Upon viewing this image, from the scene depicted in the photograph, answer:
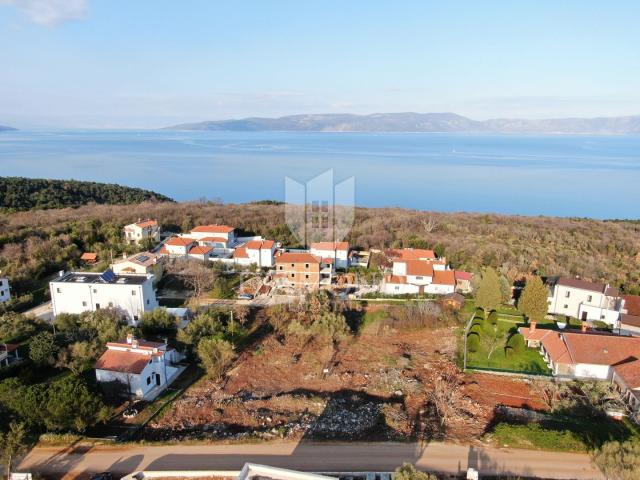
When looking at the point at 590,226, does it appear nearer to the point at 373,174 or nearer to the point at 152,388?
the point at 152,388

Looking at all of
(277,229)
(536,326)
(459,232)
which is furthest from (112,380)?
(459,232)

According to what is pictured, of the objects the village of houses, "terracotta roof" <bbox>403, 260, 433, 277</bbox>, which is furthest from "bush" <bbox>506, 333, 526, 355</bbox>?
"terracotta roof" <bbox>403, 260, 433, 277</bbox>

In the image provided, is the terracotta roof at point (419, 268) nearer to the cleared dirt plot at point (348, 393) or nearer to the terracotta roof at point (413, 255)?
the terracotta roof at point (413, 255)

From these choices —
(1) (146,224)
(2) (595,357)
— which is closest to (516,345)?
(2) (595,357)

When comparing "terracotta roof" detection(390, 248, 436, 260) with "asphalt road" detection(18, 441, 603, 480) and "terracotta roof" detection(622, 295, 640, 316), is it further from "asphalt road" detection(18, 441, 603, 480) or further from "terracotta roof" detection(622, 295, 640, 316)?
"asphalt road" detection(18, 441, 603, 480)

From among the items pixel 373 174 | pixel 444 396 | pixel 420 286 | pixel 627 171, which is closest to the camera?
pixel 444 396

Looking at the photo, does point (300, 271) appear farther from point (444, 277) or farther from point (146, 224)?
point (146, 224)

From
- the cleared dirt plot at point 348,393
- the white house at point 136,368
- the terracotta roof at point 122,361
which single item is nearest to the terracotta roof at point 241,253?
the cleared dirt plot at point 348,393
